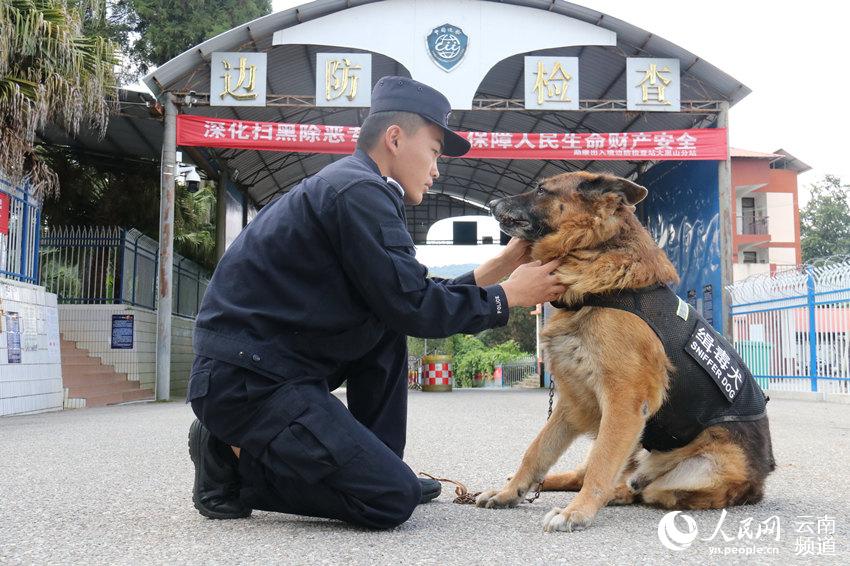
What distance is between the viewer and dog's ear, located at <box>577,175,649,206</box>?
2.97 m

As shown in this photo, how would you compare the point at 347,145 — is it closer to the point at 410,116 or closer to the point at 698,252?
the point at 698,252

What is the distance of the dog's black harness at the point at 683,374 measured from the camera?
276cm

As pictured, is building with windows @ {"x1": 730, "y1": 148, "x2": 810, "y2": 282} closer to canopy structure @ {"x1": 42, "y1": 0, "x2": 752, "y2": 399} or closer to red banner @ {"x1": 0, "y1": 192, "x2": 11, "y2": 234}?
canopy structure @ {"x1": 42, "y1": 0, "x2": 752, "y2": 399}

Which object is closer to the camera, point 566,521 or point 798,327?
point 566,521

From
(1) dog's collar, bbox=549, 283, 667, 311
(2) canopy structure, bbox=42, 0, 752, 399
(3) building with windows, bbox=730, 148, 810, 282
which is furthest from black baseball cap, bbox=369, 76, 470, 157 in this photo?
(3) building with windows, bbox=730, 148, 810, 282

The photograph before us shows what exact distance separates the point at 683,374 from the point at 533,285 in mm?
663

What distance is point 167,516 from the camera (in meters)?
2.79

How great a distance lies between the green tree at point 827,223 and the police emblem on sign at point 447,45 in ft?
144

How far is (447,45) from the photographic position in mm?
14820

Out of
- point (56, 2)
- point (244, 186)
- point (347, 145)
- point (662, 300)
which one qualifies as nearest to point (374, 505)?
point (662, 300)

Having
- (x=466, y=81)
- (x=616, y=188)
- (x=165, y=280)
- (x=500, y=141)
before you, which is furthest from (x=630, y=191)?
(x=466, y=81)

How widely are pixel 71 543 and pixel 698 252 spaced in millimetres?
17583

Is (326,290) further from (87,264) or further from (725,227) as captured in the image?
(725,227)

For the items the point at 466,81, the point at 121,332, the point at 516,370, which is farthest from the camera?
the point at 516,370
